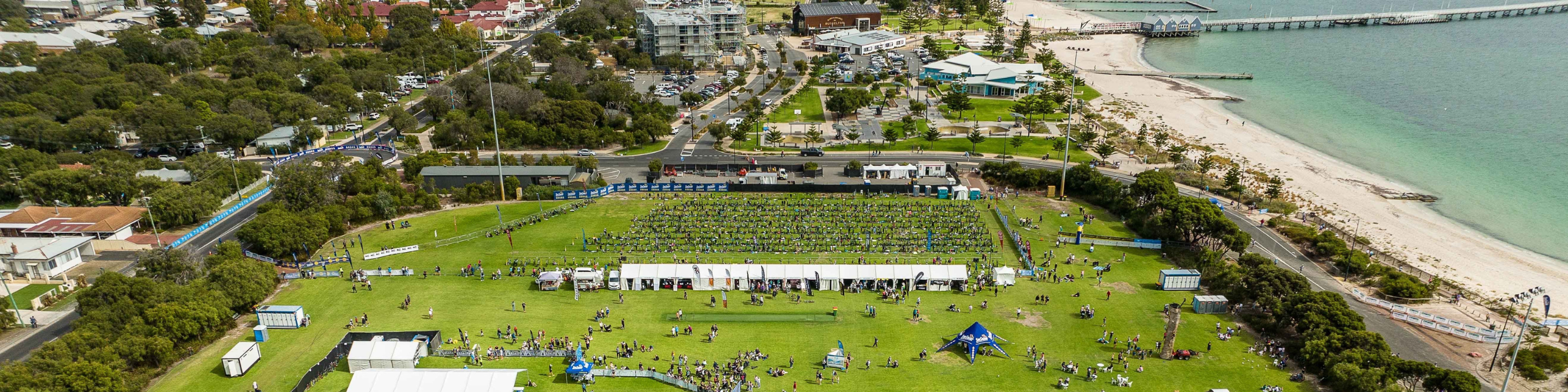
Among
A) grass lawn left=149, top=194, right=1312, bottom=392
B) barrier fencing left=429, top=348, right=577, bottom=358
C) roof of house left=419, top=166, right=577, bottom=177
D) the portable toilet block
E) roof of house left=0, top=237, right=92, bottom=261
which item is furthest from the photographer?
roof of house left=419, top=166, right=577, bottom=177

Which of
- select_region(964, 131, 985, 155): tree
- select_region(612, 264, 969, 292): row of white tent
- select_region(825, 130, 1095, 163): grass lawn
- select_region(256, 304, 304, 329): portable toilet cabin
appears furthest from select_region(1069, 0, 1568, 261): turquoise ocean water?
select_region(256, 304, 304, 329): portable toilet cabin

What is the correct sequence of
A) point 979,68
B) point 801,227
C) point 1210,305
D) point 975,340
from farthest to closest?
point 979,68, point 801,227, point 1210,305, point 975,340

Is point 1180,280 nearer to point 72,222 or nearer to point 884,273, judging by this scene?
point 884,273

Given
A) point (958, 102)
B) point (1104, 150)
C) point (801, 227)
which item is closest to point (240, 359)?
point (801, 227)

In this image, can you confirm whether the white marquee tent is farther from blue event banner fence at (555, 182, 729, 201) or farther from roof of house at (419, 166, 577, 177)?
roof of house at (419, 166, 577, 177)

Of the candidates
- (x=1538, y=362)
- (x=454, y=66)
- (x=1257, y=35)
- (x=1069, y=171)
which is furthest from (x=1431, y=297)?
(x=1257, y=35)

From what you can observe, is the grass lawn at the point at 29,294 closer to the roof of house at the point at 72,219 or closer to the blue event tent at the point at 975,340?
the roof of house at the point at 72,219

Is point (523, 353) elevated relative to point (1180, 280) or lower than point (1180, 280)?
lower
